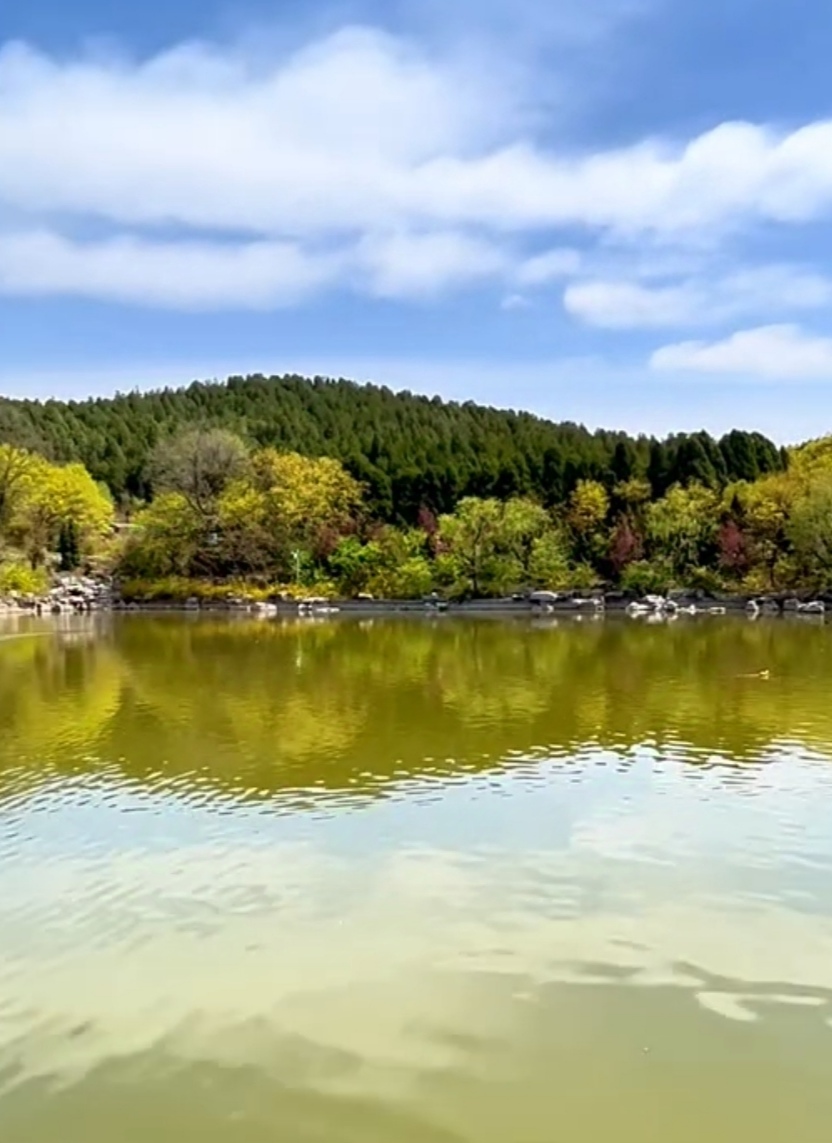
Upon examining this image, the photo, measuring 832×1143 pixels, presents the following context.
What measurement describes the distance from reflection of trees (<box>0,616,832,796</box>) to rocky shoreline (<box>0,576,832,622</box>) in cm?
807

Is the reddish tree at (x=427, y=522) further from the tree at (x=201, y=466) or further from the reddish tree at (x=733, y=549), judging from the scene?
the reddish tree at (x=733, y=549)

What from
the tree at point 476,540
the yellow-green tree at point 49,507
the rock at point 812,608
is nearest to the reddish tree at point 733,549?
the rock at point 812,608

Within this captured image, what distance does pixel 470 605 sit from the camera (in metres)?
36.0

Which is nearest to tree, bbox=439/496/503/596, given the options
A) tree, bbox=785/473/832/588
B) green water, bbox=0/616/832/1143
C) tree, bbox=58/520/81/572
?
tree, bbox=785/473/832/588

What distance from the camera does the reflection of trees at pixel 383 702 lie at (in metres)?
A: 10.9

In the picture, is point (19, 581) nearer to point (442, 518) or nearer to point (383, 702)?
point (442, 518)

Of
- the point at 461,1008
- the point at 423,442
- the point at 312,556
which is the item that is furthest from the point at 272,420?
the point at 461,1008

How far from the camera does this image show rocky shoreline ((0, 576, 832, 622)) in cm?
3259

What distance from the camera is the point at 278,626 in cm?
3023

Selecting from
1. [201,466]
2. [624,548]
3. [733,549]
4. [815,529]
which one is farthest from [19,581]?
[815,529]

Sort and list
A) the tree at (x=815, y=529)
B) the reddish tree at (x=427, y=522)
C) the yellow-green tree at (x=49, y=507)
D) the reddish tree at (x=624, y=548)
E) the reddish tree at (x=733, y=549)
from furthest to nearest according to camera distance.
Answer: the reddish tree at (x=427, y=522) → the yellow-green tree at (x=49, y=507) → the reddish tree at (x=624, y=548) → the reddish tree at (x=733, y=549) → the tree at (x=815, y=529)

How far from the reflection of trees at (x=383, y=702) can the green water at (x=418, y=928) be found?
102 millimetres

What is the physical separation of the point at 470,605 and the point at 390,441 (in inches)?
814

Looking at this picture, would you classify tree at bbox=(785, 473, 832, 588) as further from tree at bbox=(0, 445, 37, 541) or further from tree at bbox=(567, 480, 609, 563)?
tree at bbox=(0, 445, 37, 541)
